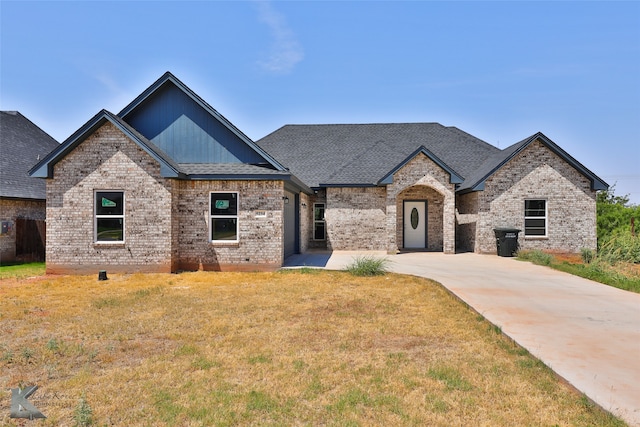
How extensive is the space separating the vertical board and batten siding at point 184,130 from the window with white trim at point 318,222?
25.3 ft

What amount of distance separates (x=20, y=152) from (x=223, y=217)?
13.0 m

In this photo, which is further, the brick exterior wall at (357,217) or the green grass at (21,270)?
the brick exterior wall at (357,217)

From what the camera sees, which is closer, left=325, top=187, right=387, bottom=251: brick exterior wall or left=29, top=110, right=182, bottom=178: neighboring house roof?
left=29, top=110, right=182, bottom=178: neighboring house roof

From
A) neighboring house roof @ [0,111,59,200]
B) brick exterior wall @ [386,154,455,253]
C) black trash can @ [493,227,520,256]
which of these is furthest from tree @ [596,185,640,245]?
neighboring house roof @ [0,111,59,200]

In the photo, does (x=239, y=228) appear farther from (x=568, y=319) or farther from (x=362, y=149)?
(x=362, y=149)

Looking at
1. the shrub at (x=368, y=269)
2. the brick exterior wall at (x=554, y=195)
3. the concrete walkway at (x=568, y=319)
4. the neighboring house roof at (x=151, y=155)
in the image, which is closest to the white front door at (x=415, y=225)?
the brick exterior wall at (x=554, y=195)

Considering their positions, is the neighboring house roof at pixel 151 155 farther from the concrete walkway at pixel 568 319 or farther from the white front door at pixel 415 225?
the white front door at pixel 415 225

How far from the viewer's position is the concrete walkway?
4430 mm

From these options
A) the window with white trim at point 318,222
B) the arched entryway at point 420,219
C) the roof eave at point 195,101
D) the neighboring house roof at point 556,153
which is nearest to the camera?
the roof eave at point 195,101

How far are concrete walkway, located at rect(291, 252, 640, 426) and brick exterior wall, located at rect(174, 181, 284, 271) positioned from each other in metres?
4.44

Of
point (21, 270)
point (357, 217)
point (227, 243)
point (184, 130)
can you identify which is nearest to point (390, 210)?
point (357, 217)

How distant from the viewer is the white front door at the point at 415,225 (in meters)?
20.6

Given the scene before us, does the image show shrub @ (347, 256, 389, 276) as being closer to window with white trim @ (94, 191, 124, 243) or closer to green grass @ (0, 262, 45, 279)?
window with white trim @ (94, 191, 124, 243)

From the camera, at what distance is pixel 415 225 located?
68.0 feet
